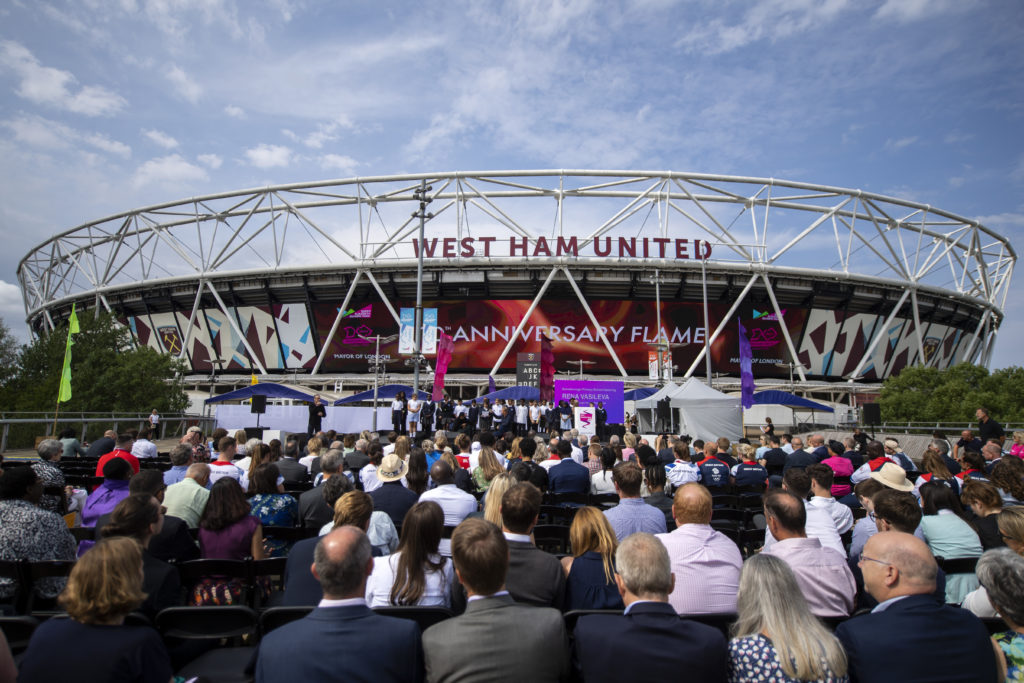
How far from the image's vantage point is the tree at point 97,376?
2786 centimetres

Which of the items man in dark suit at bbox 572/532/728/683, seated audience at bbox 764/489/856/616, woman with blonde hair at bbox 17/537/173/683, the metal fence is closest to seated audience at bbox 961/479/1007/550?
seated audience at bbox 764/489/856/616

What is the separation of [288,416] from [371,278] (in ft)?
55.2

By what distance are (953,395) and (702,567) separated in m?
31.5

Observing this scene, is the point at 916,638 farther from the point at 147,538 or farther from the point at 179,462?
the point at 179,462

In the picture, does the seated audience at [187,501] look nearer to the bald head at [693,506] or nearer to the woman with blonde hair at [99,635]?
the woman with blonde hair at [99,635]

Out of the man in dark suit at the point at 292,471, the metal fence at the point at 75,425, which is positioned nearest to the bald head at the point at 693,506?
the man in dark suit at the point at 292,471

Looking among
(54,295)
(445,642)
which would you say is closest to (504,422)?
(445,642)

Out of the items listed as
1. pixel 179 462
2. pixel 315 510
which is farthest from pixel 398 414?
pixel 315 510

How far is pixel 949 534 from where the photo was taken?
482 cm

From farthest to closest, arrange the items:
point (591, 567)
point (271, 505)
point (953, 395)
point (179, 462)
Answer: point (953, 395), point (179, 462), point (271, 505), point (591, 567)

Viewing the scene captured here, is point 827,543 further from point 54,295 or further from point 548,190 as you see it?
point 54,295

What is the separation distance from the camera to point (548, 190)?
125ft

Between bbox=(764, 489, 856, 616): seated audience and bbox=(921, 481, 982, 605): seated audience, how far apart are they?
1.45m

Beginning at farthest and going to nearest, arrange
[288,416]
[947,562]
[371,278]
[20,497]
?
[371,278], [288,416], [20,497], [947,562]
